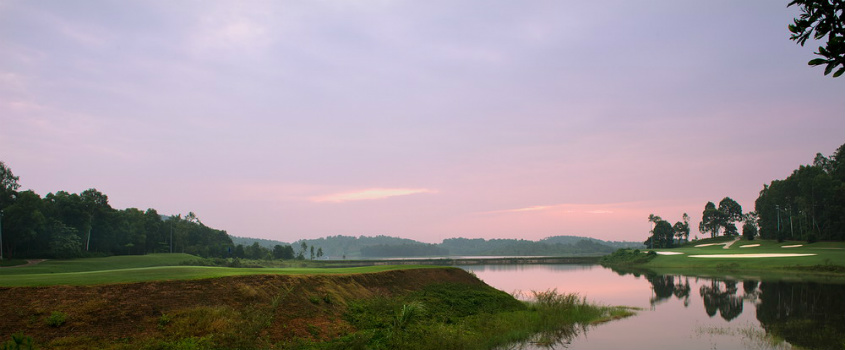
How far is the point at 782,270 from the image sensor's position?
64.8 m

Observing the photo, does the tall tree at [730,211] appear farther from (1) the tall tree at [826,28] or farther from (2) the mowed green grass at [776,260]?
(1) the tall tree at [826,28]

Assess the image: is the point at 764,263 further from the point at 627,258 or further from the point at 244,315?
the point at 244,315

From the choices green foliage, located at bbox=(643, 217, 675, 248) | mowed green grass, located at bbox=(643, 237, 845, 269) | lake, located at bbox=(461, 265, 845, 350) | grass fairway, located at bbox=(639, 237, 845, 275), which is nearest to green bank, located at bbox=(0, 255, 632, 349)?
lake, located at bbox=(461, 265, 845, 350)

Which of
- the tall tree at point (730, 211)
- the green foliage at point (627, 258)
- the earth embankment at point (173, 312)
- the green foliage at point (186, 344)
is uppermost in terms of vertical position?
the tall tree at point (730, 211)

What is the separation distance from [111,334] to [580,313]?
2573 centimetres

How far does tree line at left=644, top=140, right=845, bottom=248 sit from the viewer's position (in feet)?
293

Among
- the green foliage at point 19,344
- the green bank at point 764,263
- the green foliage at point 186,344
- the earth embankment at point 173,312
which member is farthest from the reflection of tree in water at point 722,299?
the green foliage at point 19,344

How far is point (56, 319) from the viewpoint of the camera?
13.7 m

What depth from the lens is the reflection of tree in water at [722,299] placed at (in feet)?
109

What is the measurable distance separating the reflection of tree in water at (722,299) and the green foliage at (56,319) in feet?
113

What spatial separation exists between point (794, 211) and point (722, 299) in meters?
98.5

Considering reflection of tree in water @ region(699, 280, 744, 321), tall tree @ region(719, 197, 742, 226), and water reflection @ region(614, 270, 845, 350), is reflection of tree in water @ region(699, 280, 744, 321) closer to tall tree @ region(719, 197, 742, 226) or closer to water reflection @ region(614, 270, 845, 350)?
water reflection @ region(614, 270, 845, 350)

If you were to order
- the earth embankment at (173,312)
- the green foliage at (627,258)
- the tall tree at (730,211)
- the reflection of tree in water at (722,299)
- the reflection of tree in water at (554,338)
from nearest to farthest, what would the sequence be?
1. the earth embankment at (173,312)
2. the reflection of tree in water at (554,338)
3. the reflection of tree in water at (722,299)
4. the green foliage at (627,258)
5. the tall tree at (730,211)

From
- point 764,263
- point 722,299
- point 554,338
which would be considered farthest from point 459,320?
point 764,263
